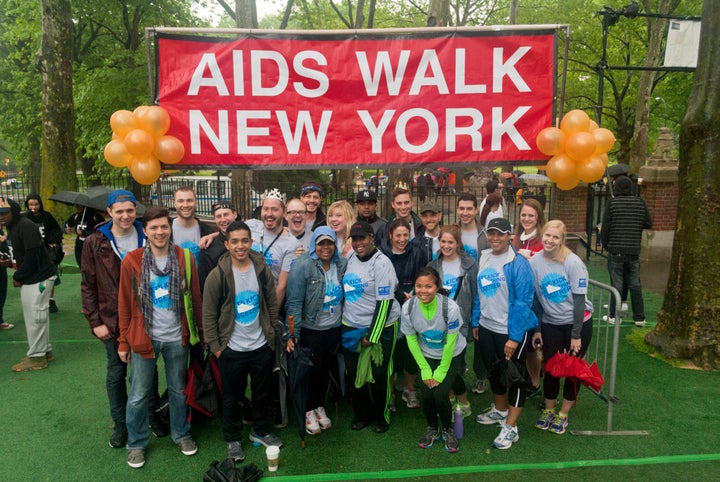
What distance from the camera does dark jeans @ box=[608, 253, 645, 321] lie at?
725 cm

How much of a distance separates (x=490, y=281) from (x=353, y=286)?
3.67 ft

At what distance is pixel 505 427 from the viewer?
4352mm

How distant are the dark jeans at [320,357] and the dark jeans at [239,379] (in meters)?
0.36

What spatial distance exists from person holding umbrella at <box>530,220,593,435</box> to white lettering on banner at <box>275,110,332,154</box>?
251cm

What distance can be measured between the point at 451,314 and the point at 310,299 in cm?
114

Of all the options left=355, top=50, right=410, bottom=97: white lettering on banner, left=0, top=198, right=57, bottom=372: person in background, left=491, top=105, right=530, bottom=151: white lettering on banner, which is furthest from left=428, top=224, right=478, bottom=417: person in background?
left=0, top=198, right=57, bottom=372: person in background

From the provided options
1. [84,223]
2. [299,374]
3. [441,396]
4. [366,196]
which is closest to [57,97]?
[84,223]

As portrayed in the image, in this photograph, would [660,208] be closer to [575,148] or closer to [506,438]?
[575,148]

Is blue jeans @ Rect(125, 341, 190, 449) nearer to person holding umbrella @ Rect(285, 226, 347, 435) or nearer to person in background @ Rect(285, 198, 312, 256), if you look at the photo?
person holding umbrella @ Rect(285, 226, 347, 435)

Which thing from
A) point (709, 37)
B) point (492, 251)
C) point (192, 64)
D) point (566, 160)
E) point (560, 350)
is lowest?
point (560, 350)

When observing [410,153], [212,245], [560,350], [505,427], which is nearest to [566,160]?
[410,153]

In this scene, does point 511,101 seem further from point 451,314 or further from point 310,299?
point 310,299

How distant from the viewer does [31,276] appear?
5.72 metres

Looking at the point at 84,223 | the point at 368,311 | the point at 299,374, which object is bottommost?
the point at 299,374
